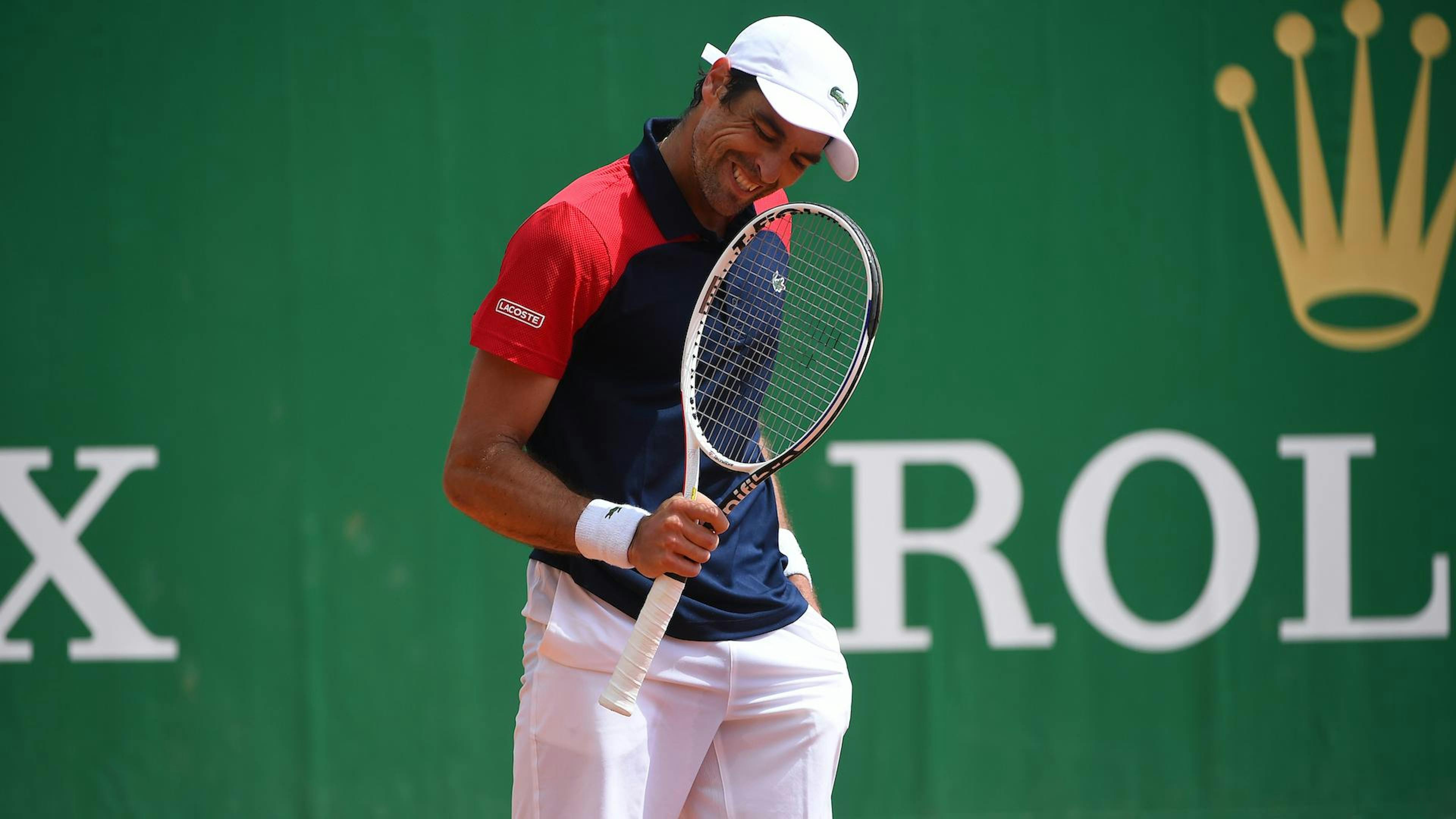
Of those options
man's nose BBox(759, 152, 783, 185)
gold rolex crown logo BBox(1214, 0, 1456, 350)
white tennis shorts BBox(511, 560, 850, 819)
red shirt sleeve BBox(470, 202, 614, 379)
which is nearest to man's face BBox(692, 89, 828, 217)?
man's nose BBox(759, 152, 783, 185)

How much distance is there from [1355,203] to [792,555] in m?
2.31

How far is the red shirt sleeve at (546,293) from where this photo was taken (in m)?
1.91

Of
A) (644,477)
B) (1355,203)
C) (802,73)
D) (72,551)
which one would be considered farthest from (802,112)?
(72,551)

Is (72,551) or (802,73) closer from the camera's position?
(802,73)

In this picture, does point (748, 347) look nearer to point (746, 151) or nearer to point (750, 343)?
point (750, 343)

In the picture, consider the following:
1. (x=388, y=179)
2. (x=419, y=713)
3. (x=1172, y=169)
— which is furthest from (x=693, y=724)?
(x=1172, y=169)

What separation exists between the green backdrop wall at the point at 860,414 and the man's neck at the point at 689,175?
1.55 metres

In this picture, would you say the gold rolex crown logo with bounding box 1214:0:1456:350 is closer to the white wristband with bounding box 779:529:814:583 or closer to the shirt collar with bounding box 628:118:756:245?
the white wristband with bounding box 779:529:814:583

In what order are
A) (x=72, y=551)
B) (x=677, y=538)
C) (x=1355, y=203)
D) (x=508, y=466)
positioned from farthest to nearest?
1. (x=1355, y=203)
2. (x=72, y=551)
3. (x=508, y=466)
4. (x=677, y=538)

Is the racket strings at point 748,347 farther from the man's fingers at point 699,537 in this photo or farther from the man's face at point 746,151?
the man's fingers at point 699,537

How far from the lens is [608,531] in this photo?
1.87 meters

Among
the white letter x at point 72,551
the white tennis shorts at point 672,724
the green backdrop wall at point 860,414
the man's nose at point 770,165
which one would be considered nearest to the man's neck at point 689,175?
the man's nose at point 770,165

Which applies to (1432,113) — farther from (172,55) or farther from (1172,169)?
(172,55)

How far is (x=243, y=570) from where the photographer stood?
11.9ft
